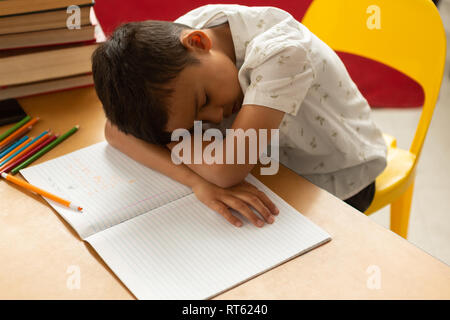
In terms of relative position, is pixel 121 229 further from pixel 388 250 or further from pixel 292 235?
pixel 388 250

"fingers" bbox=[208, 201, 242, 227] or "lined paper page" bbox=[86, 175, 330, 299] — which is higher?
"fingers" bbox=[208, 201, 242, 227]

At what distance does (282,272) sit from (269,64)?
37 centimetres

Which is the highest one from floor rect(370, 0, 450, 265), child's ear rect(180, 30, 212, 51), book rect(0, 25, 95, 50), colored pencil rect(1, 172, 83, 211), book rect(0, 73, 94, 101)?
child's ear rect(180, 30, 212, 51)

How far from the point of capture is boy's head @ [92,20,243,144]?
0.76 meters

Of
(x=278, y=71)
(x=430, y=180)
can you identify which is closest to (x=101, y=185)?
(x=278, y=71)

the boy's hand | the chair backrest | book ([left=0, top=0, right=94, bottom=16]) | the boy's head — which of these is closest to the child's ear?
the boy's head

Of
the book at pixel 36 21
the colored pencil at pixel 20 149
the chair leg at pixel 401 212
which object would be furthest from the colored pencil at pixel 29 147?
the chair leg at pixel 401 212

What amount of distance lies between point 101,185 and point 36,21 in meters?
0.42

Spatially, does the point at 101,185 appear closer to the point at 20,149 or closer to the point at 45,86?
the point at 20,149

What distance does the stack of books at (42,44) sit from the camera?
1012 mm

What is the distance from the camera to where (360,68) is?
2.46m

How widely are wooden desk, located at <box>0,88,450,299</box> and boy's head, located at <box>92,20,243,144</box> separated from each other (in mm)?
192

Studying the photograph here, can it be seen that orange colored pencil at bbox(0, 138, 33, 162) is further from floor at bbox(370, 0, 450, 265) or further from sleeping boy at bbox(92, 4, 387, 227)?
floor at bbox(370, 0, 450, 265)

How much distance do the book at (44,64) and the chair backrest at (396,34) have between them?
584 millimetres
